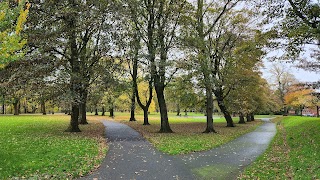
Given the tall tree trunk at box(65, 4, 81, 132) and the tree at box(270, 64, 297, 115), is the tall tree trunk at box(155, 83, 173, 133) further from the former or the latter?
the tree at box(270, 64, 297, 115)

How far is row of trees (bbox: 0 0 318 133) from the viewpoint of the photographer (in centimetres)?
1439

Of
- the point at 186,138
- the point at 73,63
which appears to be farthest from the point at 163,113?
the point at 73,63

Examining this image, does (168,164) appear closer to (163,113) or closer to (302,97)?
(163,113)

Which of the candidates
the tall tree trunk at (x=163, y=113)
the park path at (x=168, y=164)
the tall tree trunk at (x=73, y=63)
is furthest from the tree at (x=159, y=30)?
the park path at (x=168, y=164)

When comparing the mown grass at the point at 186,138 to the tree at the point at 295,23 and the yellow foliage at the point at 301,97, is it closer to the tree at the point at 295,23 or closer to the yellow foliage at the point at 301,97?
the tree at the point at 295,23

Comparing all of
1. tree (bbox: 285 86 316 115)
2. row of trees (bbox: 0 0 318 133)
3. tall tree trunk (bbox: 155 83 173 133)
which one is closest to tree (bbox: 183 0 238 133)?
row of trees (bbox: 0 0 318 133)

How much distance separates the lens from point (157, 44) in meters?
20.0

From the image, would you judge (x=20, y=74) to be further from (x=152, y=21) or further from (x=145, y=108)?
(x=145, y=108)

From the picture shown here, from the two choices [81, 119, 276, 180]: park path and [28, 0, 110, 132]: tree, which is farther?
[28, 0, 110, 132]: tree

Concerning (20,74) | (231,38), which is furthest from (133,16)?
(231,38)

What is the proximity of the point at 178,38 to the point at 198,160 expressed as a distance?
11.5 m

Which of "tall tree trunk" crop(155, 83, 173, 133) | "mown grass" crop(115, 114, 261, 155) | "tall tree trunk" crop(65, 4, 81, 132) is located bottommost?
"mown grass" crop(115, 114, 261, 155)

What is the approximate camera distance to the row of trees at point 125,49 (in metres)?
14.4

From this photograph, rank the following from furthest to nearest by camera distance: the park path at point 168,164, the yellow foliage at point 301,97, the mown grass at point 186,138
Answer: the yellow foliage at point 301,97
the mown grass at point 186,138
the park path at point 168,164
